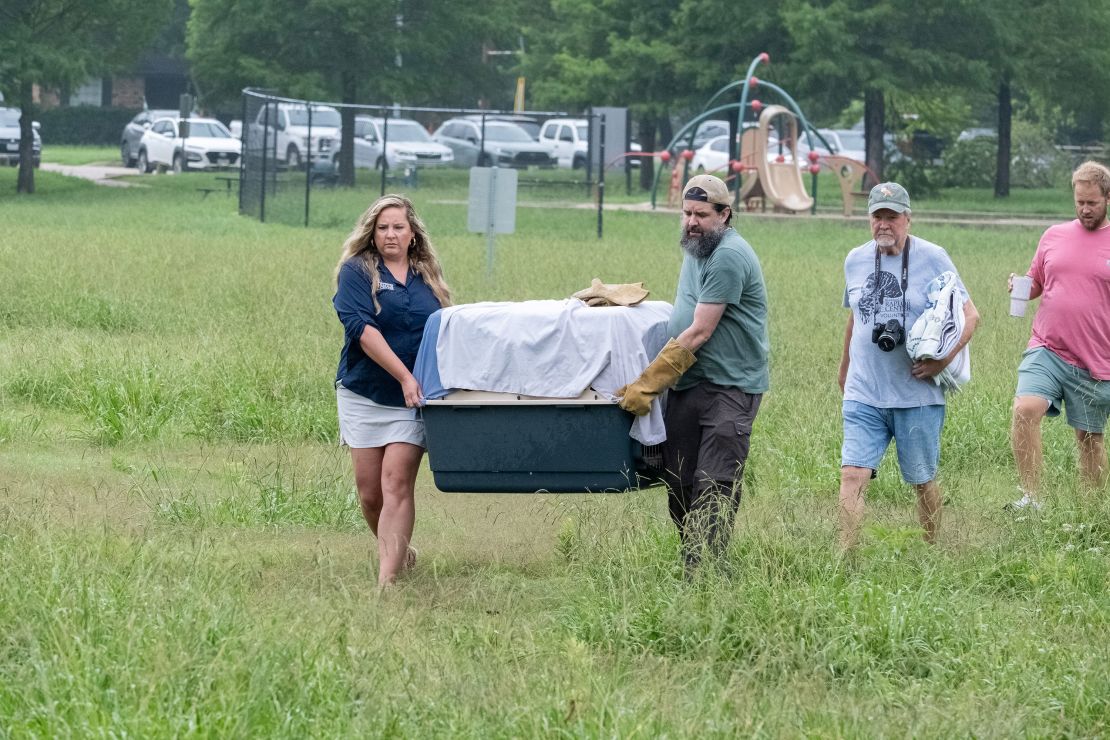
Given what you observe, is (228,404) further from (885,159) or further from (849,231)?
(885,159)

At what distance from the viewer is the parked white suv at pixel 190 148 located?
146 ft

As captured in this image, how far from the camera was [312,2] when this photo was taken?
3819cm

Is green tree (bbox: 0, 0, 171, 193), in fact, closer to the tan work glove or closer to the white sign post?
the white sign post

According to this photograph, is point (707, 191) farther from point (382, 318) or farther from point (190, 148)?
point (190, 148)

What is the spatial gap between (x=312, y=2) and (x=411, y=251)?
32.6 m

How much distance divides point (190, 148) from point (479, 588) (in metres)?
39.3

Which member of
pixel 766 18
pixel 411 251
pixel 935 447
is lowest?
pixel 935 447

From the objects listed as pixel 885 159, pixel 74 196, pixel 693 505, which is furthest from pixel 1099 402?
pixel 885 159

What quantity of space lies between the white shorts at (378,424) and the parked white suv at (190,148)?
1511 inches

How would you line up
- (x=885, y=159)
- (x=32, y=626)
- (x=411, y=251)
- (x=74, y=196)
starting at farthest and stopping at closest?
(x=885, y=159), (x=74, y=196), (x=411, y=251), (x=32, y=626)

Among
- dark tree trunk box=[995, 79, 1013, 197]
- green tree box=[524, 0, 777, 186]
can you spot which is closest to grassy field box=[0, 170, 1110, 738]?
green tree box=[524, 0, 777, 186]

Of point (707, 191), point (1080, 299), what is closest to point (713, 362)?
point (707, 191)

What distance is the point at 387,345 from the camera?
6562 mm

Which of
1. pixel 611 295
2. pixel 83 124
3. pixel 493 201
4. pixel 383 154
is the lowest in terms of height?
pixel 611 295
